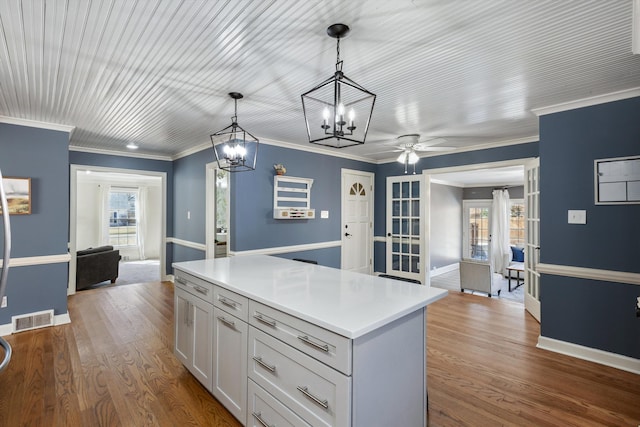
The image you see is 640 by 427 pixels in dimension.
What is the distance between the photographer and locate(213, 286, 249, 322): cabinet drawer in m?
1.89

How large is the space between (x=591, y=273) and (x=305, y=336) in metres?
2.87

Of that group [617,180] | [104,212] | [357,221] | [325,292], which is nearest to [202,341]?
[325,292]

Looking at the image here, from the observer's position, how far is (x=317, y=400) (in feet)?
Answer: 4.70

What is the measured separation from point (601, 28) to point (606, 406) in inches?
97.0

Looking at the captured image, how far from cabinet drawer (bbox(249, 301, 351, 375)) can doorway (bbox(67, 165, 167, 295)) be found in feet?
20.9

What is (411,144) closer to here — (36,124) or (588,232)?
(588,232)

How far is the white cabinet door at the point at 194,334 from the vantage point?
2.23m

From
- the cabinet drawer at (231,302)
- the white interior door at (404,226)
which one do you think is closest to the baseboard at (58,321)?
the cabinet drawer at (231,302)

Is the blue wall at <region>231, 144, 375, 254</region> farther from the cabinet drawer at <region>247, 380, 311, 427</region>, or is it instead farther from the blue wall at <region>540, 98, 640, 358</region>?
the blue wall at <region>540, 98, 640, 358</region>

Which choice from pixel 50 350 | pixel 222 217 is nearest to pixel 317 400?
pixel 50 350

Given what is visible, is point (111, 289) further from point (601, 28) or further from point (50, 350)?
point (601, 28)

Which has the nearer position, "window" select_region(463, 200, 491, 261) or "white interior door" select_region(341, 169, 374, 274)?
"white interior door" select_region(341, 169, 374, 274)

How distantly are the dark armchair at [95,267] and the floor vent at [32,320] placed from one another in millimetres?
1745

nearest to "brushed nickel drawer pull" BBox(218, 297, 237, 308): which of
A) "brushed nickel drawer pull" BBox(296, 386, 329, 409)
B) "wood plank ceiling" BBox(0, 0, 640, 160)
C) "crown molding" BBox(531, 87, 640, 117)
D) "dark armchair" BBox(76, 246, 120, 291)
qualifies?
"brushed nickel drawer pull" BBox(296, 386, 329, 409)
